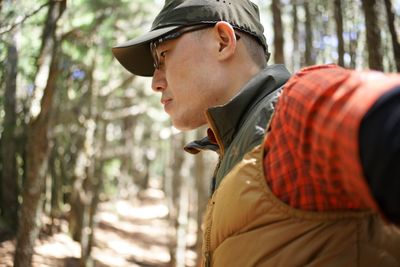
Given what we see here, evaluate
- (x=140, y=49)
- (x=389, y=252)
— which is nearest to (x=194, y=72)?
(x=140, y=49)

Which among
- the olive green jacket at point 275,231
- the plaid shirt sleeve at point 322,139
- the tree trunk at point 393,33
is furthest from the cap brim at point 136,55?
the tree trunk at point 393,33

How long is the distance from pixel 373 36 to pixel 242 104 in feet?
8.12

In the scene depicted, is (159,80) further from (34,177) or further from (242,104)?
(34,177)

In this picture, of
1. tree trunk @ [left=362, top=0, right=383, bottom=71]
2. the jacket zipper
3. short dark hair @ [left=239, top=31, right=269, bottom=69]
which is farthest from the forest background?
the jacket zipper

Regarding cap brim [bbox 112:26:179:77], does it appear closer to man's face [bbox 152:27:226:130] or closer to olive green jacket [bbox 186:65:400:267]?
man's face [bbox 152:27:226:130]

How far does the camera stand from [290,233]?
94cm

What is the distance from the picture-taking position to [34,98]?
5820mm

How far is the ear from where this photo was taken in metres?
1.43

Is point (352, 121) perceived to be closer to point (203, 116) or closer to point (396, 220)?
point (396, 220)

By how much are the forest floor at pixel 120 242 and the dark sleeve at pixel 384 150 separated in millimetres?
8990

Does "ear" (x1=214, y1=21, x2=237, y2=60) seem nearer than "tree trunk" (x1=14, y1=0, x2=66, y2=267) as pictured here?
Yes

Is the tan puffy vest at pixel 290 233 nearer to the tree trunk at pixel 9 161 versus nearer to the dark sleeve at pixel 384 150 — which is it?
the dark sleeve at pixel 384 150

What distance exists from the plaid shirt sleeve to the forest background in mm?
2461

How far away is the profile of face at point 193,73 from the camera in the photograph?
1.46m
